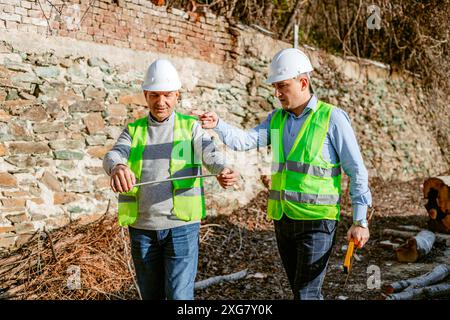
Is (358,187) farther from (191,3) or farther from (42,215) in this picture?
(191,3)

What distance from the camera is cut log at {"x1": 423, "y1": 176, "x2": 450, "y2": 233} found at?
6.11 meters

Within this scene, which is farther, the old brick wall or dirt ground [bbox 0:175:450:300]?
the old brick wall

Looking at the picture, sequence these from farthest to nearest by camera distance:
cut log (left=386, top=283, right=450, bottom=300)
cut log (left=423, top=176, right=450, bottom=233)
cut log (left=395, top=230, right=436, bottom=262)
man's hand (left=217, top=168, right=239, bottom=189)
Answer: cut log (left=423, top=176, right=450, bottom=233) < cut log (left=395, top=230, right=436, bottom=262) < cut log (left=386, top=283, right=450, bottom=300) < man's hand (left=217, top=168, right=239, bottom=189)

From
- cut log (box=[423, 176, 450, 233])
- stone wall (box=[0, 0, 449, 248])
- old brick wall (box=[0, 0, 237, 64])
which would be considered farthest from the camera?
cut log (box=[423, 176, 450, 233])

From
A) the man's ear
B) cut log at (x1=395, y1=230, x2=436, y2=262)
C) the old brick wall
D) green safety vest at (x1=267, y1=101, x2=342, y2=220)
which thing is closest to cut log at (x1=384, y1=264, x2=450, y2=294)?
cut log at (x1=395, y1=230, x2=436, y2=262)

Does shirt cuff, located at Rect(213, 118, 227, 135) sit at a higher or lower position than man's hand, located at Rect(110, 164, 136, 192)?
higher

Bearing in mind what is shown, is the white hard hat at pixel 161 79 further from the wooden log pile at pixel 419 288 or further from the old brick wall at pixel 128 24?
the old brick wall at pixel 128 24

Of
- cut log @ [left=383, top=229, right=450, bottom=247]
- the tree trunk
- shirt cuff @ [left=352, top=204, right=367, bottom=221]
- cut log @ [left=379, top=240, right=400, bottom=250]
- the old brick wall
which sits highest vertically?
the tree trunk

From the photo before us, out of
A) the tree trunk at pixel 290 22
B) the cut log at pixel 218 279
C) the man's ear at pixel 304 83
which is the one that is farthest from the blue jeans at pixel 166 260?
the tree trunk at pixel 290 22

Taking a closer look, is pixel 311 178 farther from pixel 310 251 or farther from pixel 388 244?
pixel 388 244

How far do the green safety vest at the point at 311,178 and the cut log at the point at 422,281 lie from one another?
1775 mm

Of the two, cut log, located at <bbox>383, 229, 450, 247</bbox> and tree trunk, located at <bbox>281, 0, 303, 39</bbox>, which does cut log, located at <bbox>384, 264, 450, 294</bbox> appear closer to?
cut log, located at <bbox>383, 229, 450, 247</bbox>

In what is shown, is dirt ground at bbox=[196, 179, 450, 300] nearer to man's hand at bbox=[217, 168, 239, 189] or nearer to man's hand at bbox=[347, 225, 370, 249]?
man's hand at bbox=[347, 225, 370, 249]

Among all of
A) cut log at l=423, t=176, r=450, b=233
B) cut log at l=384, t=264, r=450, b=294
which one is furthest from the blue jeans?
cut log at l=423, t=176, r=450, b=233
